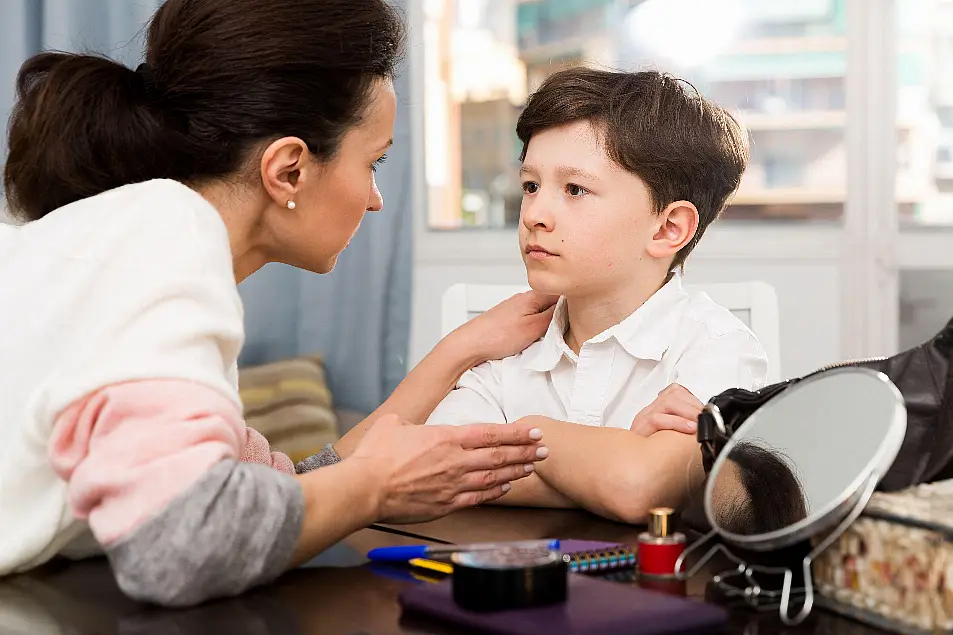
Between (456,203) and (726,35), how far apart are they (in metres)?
0.91

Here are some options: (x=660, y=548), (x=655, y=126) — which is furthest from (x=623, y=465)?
(x=655, y=126)

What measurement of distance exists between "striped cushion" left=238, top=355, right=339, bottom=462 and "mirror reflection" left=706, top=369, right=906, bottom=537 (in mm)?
1979

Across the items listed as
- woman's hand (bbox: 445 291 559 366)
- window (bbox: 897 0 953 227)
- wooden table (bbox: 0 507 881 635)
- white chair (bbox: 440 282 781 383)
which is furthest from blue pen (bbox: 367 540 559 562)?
window (bbox: 897 0 953 227)

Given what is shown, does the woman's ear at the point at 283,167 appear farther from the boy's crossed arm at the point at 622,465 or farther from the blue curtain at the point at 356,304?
the blue curtain at the point at 356,304

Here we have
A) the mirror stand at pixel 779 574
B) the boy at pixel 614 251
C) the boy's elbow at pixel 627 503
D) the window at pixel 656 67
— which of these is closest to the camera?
the mirror stand at pixel 779 574

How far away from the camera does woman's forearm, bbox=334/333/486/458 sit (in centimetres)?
151

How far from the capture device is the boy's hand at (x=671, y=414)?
1092mm

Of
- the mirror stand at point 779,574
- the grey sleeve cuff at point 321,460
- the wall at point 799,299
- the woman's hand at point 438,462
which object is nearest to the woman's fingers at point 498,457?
the woman's hand at point 438,462

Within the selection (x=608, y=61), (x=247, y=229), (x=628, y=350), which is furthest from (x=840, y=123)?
(x=247, y=229)

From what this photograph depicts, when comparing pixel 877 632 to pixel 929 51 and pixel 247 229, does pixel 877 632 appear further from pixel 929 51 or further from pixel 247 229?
pixel 929 51

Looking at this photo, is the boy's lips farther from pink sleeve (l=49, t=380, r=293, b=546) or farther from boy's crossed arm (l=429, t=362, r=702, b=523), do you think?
pink sleeve (l=49, t=380, r=293, b=546)

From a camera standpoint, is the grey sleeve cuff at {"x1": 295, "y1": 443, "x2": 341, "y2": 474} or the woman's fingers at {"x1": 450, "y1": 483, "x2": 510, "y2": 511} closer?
the woman's fingers at {"x1": 450, "y1": 483, "x2": 510, "y2": 511}

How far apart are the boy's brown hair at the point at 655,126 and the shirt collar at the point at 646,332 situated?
13 centimetres

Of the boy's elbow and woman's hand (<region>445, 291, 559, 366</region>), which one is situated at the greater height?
woman's hand (<region>445, 291, 559, 366</region>)
